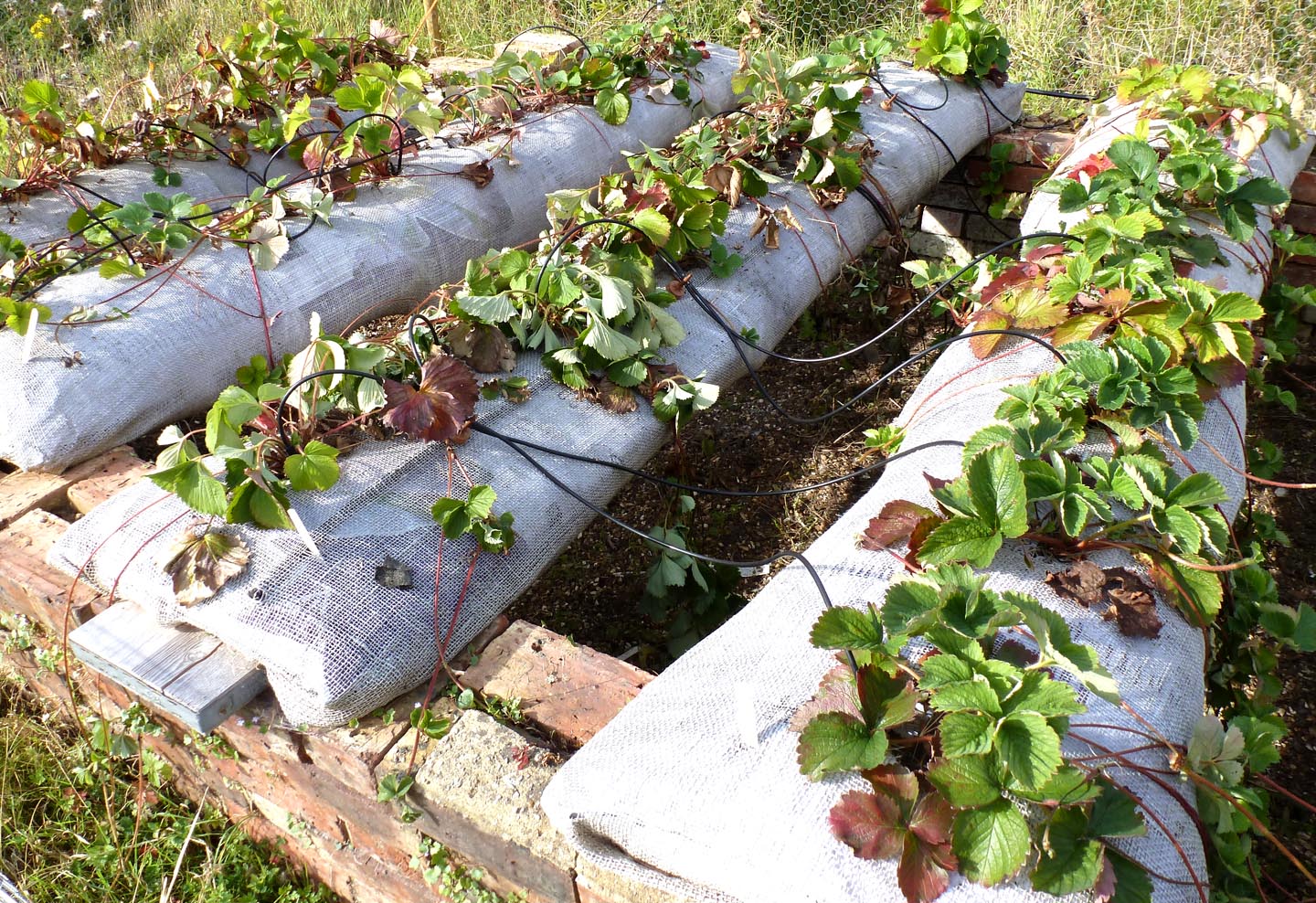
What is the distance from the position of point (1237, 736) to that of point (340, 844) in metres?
1.47

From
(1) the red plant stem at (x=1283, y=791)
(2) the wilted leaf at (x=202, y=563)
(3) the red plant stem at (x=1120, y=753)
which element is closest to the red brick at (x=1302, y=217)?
(1) the red plant stem at (x=1283, y=791)

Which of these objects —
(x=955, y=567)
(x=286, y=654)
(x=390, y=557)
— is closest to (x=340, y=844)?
A: (x=286, y=654)

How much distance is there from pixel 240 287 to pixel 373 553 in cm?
117

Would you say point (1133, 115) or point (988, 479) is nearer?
point (988, 479)

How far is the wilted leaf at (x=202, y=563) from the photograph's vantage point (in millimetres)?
1562

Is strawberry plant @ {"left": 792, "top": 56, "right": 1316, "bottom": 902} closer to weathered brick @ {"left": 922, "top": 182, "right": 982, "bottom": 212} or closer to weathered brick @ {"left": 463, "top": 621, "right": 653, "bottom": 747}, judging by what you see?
weathered brick @ {"left": 463, "top": 621, "right": 653, "bottom": 747}

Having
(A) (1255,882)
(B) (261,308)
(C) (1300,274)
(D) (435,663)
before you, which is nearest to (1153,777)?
(A) (1255,882)

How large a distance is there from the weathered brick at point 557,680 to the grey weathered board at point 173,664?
38 cm

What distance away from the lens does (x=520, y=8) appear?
6.34 meters

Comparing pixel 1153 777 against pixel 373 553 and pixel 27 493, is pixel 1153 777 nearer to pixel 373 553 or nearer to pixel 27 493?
pixel 373 553

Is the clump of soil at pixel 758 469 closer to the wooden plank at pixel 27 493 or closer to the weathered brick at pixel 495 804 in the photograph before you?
the weathered brick at pixel 495 804

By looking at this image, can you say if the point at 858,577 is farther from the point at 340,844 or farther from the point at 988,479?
the point at 340,844

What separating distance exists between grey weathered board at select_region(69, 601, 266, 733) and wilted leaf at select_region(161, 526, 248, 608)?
0.32ft

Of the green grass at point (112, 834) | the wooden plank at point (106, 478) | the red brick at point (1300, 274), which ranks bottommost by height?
the green grass at point (112, 834)
